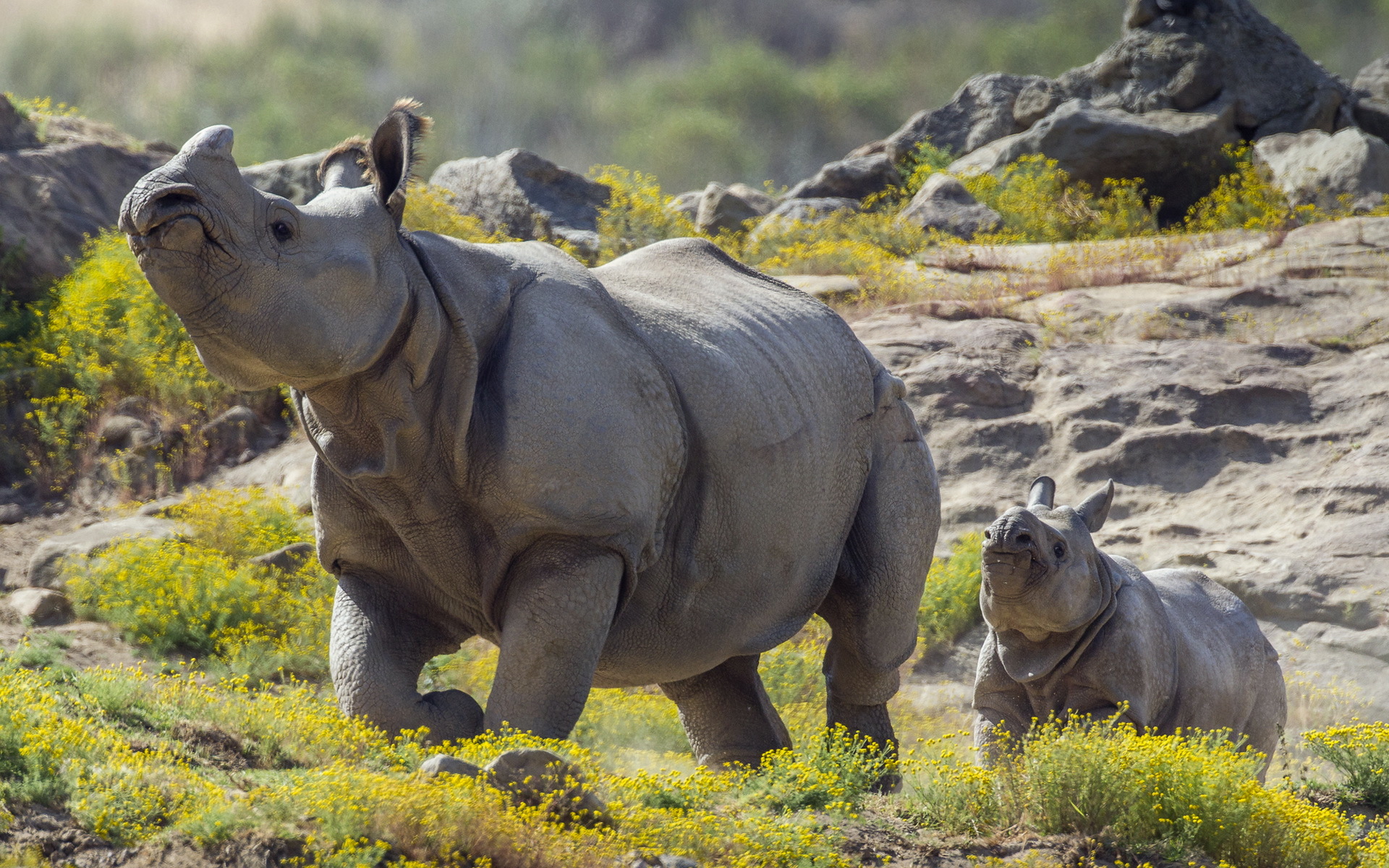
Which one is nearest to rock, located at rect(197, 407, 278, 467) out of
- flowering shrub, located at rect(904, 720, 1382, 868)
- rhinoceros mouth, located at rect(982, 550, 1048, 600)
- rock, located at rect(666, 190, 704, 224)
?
rock, located at rect(666, 190, 704, 224)

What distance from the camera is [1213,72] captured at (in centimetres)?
2212

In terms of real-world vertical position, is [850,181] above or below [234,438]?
above

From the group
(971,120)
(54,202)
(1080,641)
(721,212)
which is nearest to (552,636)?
(1080,641)

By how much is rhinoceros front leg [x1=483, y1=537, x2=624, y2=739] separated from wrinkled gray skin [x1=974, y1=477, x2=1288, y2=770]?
1958 mm

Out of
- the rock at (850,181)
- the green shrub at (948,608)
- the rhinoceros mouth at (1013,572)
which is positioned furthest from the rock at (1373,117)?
the rhinoceros mouth at (1013,572)

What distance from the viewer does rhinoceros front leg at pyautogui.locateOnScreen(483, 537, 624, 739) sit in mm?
3990

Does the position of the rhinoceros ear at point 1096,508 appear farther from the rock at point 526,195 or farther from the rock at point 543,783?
the rock at point 526,195

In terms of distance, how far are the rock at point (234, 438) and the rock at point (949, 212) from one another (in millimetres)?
8153

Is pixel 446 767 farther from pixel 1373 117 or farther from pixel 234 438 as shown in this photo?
pixel 1373 117

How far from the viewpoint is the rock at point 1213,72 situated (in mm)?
21609

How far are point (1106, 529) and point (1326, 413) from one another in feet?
6.51

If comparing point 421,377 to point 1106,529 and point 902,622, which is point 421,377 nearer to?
point 902,622

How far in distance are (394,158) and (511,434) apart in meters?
0.83

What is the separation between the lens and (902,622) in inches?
214
